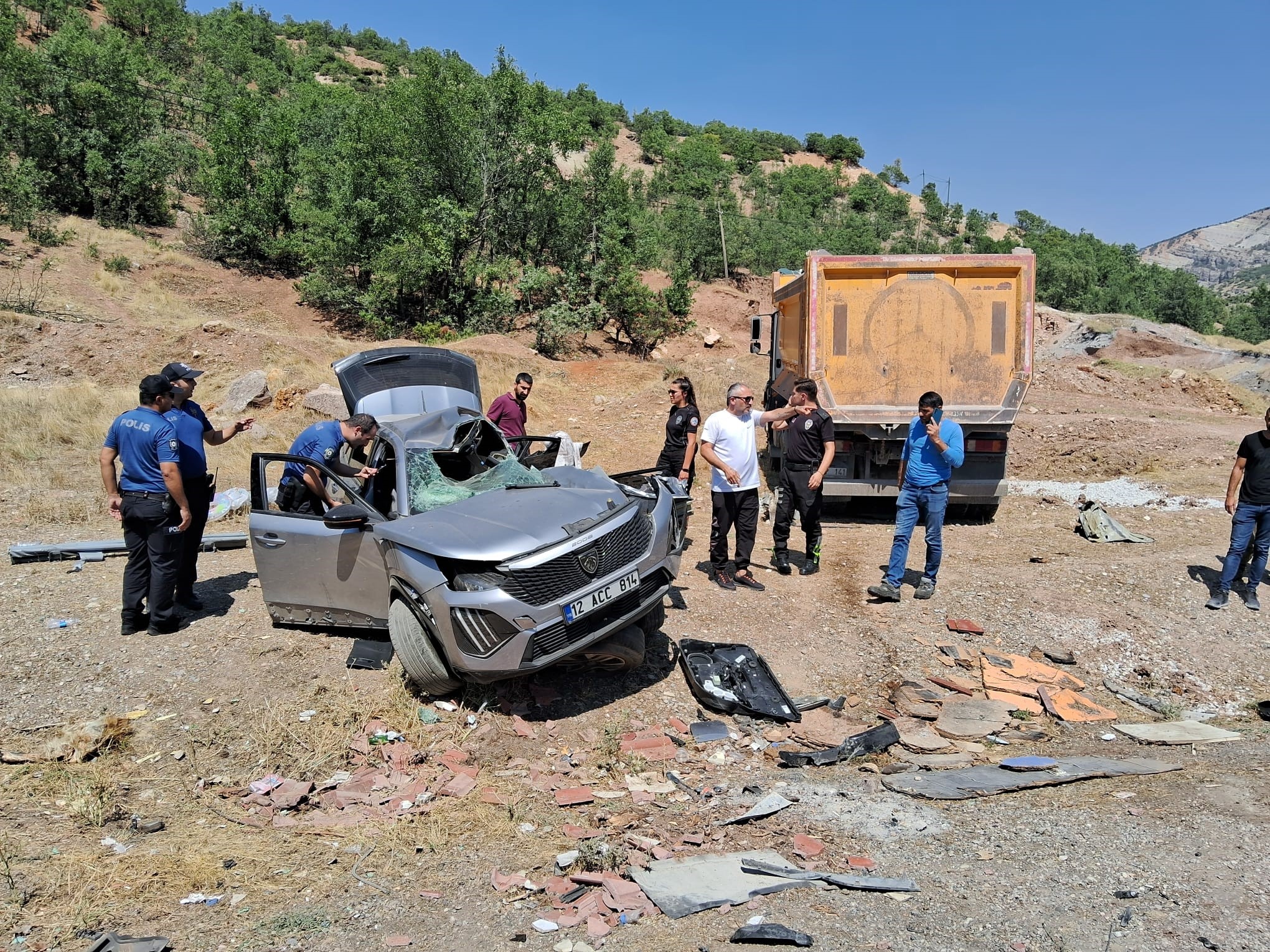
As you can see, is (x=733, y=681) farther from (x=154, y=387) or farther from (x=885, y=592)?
(x=154, y=387)

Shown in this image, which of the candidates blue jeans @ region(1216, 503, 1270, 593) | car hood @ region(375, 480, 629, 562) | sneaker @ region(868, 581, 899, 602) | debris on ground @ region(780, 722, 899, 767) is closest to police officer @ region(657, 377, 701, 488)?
sneaker @ region(868, 581, 899, 602)

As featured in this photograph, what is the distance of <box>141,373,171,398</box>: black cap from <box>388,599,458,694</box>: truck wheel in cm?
269

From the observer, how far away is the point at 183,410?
673cm

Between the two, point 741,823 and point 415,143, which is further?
point 415,143

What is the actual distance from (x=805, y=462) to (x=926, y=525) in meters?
1.18

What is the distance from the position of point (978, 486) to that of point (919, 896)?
23.3 feet

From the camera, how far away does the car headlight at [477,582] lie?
15.3ft

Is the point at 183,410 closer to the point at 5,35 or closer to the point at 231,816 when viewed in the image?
the point at 231,816

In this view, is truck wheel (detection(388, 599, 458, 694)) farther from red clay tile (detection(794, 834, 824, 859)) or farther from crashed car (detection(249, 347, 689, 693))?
red clay tile (detection(794, 834, 824, 859))

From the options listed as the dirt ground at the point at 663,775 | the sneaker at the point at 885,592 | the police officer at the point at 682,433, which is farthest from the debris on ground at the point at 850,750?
the police officer at the point at 682,433

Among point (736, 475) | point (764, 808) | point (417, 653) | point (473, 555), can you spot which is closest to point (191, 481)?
point (417, 653)

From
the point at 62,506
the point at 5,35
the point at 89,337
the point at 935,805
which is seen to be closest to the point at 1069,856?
the point at 935,805

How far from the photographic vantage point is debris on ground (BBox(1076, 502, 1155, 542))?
9133 mm

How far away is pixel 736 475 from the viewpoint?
7.29m
